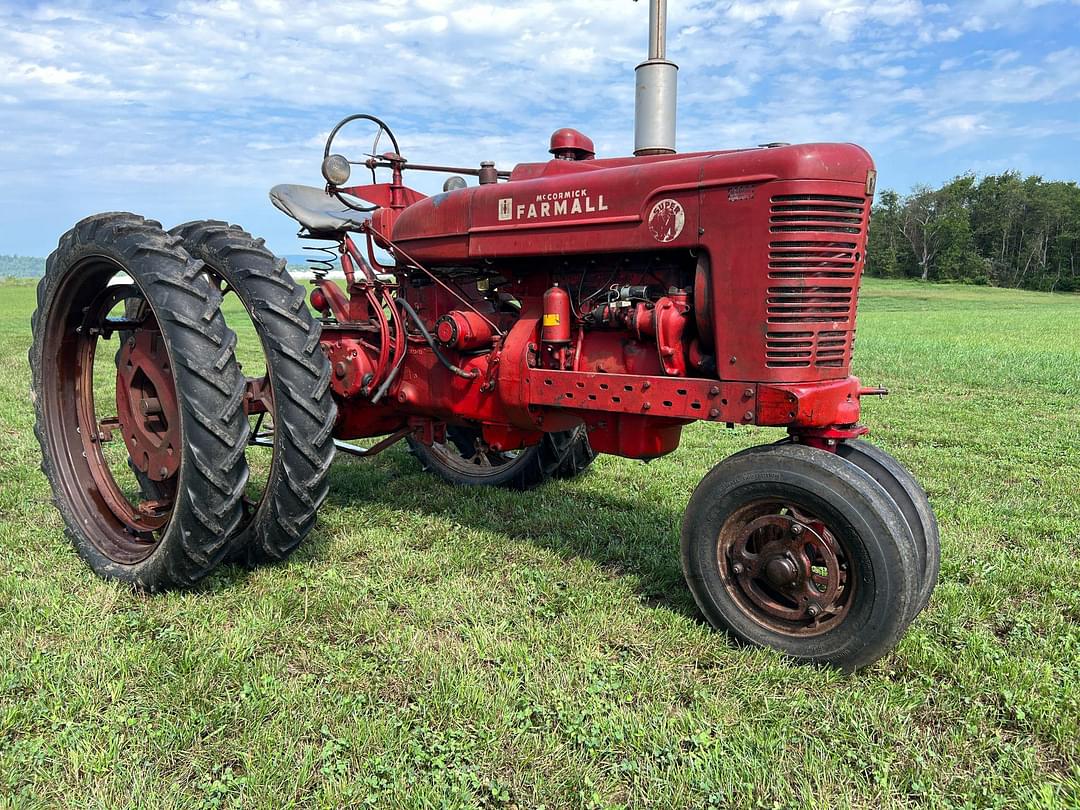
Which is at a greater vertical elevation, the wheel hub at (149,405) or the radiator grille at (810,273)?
the radiator grille at (810,273)

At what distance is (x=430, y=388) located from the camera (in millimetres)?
4180

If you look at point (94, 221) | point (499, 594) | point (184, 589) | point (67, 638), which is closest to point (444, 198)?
point (94, 221)

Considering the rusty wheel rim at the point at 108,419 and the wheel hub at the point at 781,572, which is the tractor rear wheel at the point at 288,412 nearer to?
the rusty wheel rim at the point at 108,419

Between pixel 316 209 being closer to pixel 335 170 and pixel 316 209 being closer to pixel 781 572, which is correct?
pixel 335 170

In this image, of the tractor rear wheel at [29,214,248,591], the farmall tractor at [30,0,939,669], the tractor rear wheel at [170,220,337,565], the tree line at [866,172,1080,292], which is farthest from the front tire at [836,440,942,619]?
the tree line at [866,172,1080,292]

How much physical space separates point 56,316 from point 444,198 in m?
2.12

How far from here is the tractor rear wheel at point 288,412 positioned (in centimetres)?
351

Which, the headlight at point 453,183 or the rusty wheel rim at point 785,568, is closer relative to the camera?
the rusty wheel rim at point 785,568

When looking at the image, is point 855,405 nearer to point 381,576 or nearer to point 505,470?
point 381,576

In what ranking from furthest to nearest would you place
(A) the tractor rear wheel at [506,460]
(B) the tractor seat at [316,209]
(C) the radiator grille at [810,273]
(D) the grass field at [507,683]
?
(A) the tractor rear wheel at [506,460] < (B) the tractor seat at [316,209] < (C) the radiator grille at [810,273] < (D) the grass field at [507,683]

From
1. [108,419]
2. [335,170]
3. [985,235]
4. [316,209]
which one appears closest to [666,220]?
[335,170]

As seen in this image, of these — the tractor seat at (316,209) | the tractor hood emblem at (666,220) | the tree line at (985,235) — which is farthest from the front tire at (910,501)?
the tree line at (985,235)

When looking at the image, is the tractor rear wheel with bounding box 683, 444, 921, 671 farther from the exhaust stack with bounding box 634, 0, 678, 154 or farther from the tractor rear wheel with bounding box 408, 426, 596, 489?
the exhaust stack with bounding box 634, 0, 678, 154

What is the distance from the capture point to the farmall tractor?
9.40ft
